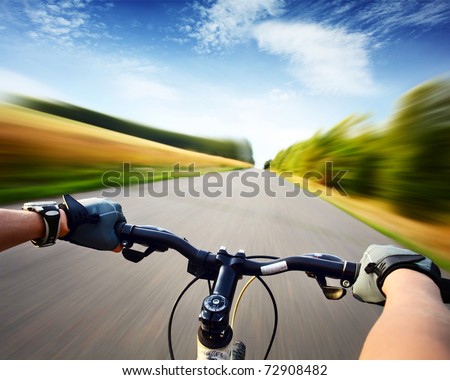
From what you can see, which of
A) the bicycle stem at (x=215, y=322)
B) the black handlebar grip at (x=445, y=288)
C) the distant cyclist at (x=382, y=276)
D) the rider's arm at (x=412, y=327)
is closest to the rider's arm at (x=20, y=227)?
the distant cyclist at (x=382, y=276)

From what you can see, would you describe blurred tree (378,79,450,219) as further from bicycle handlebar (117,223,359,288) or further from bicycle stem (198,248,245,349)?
bicycle stem (198,248,245,349)

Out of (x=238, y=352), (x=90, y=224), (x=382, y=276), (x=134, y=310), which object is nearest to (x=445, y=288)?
(x=382, y=276)

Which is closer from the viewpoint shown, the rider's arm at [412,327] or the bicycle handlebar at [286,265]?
the rider's arm at [412,327]

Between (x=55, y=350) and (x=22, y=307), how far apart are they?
1.98 feet

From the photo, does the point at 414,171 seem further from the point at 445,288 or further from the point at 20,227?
the point at 20,227

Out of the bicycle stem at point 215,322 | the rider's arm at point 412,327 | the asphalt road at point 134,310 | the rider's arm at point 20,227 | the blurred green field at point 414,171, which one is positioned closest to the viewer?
the rider's arm at point 412,327

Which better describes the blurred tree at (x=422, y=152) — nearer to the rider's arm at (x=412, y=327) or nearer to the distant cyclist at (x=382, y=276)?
the distant cyclist at (x=382, y=276)

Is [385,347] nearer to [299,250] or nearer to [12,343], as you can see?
[12,343]

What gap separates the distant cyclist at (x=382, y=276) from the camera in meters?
0.63

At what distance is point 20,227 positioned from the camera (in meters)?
1.09

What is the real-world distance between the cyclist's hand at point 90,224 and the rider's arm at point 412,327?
1065 millimetres

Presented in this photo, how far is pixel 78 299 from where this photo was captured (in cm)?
216
